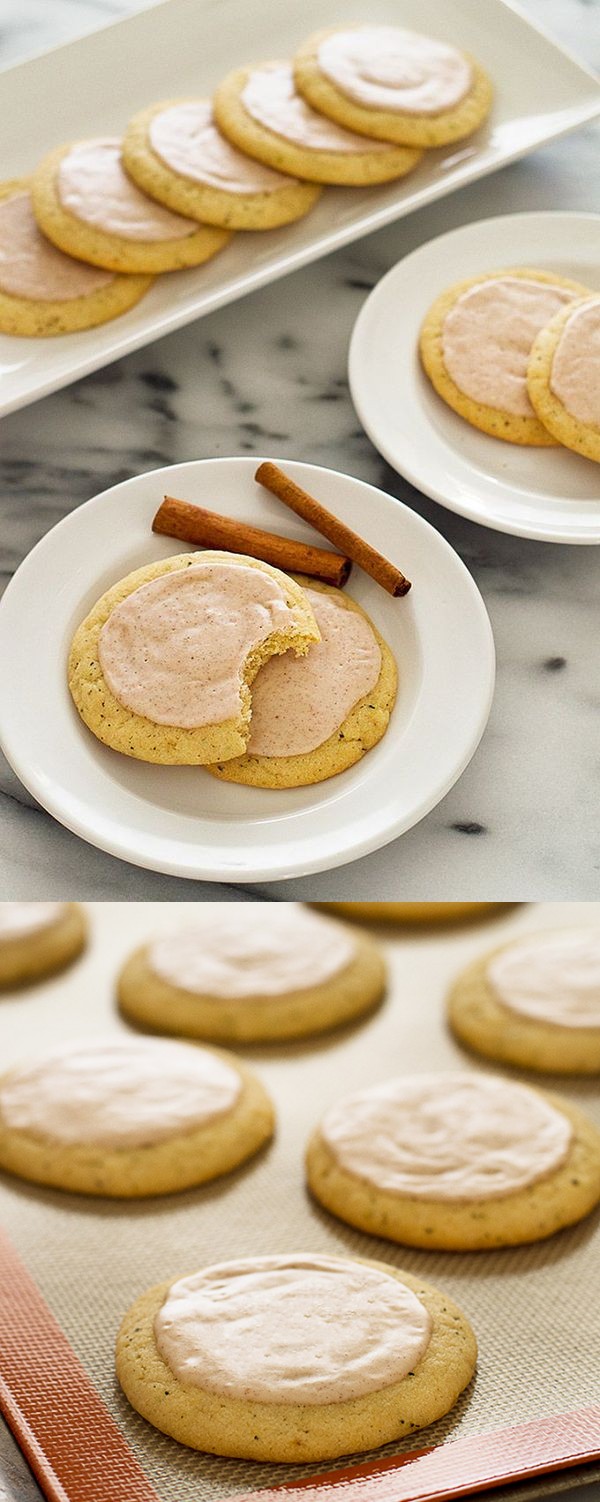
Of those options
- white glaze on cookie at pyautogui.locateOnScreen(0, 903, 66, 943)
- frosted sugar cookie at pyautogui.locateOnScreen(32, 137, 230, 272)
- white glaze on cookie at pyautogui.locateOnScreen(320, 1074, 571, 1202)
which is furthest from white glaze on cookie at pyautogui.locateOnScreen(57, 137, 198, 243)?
white glaze on cookie at pyautogui.locateOnScreen(320, 1074, 571, 1202)

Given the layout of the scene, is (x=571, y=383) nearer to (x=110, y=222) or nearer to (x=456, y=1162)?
(x=110, y=222)

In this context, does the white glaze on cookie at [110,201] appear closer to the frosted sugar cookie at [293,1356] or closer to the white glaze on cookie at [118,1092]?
the white glaze on cookie at [118,1092]

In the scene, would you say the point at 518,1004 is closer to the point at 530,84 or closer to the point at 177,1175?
the point at 177,1175

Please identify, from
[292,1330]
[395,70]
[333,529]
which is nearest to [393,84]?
[395,70]

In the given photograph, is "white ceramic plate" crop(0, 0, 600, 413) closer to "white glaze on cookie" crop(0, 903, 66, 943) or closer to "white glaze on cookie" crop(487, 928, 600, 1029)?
"white glaze on cookie" crop(0, 903, 66, 943)

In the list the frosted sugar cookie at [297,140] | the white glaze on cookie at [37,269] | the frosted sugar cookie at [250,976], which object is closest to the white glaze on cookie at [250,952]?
the frosted sugar cookie at [250,976]

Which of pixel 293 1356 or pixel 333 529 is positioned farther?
pixel 333 529
